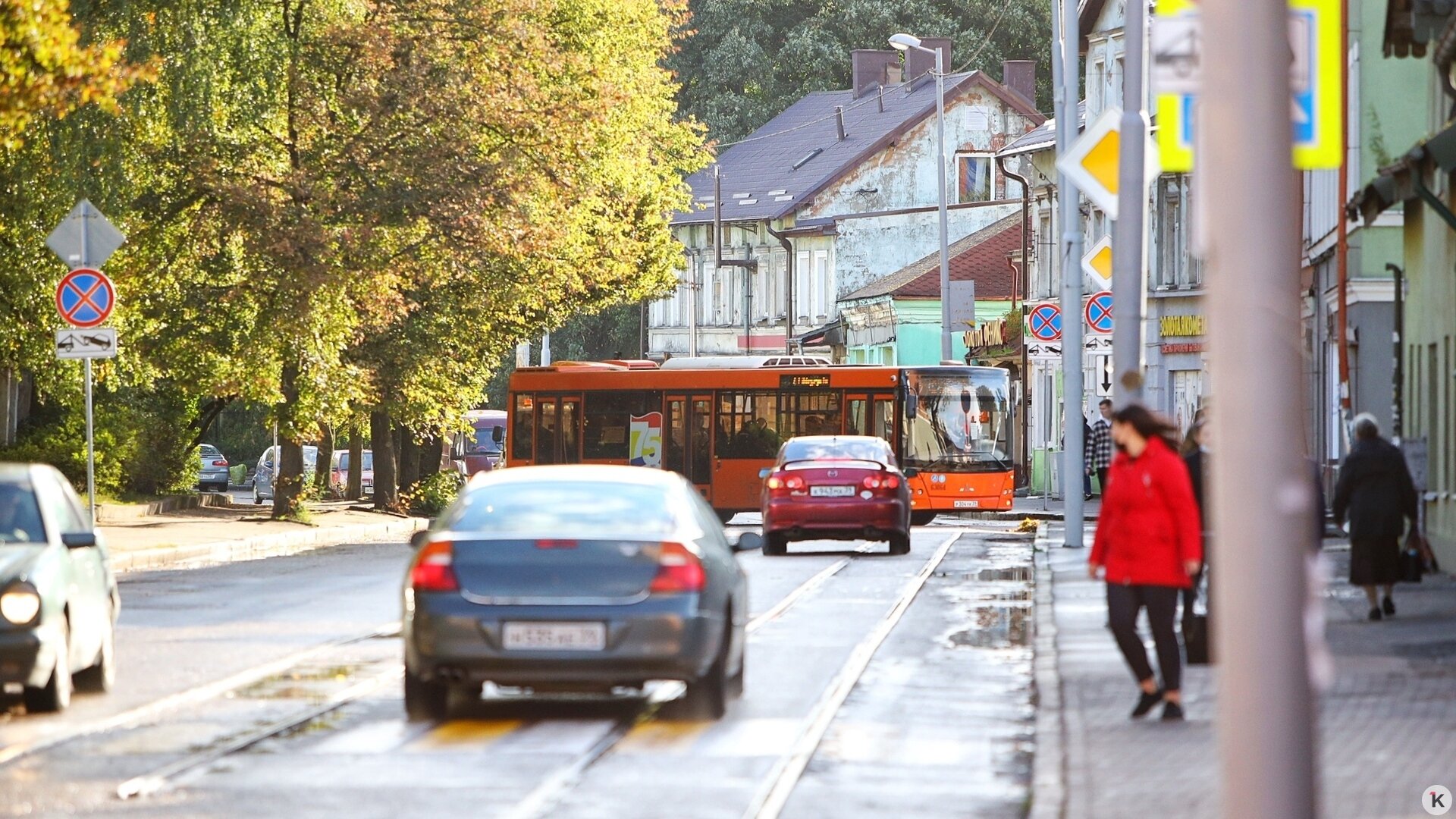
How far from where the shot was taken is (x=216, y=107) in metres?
31.8

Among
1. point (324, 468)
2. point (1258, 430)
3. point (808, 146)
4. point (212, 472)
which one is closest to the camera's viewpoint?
point (1258, 430)

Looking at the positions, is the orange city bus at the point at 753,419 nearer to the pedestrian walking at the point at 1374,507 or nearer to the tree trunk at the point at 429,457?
the tree trunk at the point at 429,457

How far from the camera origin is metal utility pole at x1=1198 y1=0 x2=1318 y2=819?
202 inches

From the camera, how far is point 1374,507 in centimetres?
1889

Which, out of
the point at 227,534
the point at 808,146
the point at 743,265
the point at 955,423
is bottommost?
the point at 227,534

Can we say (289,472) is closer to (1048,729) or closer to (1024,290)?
(1048,729)

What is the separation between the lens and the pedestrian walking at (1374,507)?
1864cm

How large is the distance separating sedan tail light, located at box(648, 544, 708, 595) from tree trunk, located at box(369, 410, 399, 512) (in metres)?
32.5

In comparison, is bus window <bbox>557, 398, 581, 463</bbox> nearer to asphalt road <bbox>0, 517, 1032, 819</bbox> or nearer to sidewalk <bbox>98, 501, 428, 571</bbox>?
sidewalk <bbox>98, 501, 428, 571</bbox>

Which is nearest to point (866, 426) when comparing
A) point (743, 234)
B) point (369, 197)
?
point (369, 197)

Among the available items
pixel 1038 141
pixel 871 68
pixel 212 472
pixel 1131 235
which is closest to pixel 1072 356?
pixel 1131 235

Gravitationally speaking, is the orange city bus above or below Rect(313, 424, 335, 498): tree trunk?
above

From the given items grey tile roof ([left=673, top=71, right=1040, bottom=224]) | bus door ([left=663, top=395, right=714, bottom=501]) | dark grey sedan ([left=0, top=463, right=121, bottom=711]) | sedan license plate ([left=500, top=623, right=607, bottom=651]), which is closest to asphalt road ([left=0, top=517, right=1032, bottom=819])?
dark grey sedan ([left=0, top=463, right=121, bottom=711])

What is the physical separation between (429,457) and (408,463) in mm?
511
